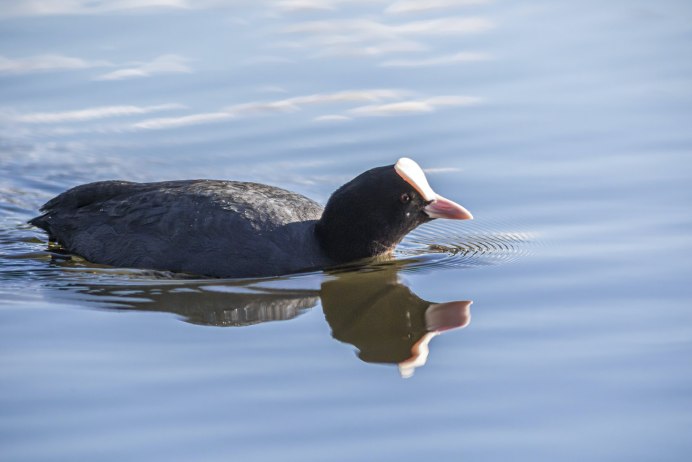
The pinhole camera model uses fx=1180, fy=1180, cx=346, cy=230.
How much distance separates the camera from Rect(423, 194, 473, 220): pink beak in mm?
8211

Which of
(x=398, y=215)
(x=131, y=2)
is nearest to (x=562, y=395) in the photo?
(x=398, y=215)

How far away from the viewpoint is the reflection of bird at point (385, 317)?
21.6 feet

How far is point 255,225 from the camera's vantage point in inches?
320

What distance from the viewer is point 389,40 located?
1288 centimetres

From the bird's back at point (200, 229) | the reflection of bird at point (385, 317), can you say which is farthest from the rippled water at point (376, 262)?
the bird's back at point (200, 229)

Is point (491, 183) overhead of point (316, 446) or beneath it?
overhead

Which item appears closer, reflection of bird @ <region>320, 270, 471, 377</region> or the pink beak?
reflection of bird @ <region>320, 270, 471, 377</region>

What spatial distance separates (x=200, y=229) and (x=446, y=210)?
1.71m

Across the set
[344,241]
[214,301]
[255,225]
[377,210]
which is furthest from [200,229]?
[377,210]

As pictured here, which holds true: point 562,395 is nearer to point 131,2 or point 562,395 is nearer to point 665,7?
point 665,7

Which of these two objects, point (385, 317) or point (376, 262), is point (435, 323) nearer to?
point (385, 317)

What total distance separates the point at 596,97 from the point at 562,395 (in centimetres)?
575

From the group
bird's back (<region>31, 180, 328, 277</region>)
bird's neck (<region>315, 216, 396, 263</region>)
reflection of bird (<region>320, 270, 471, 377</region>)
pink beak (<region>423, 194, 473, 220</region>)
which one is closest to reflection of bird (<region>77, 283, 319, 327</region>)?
reflection of bird (<region>320, 270, 471, 377</region>)

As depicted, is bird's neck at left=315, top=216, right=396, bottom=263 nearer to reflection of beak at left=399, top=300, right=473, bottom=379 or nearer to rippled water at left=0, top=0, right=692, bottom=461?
rippled water at left=0, top=0, right=692, bottom=461
